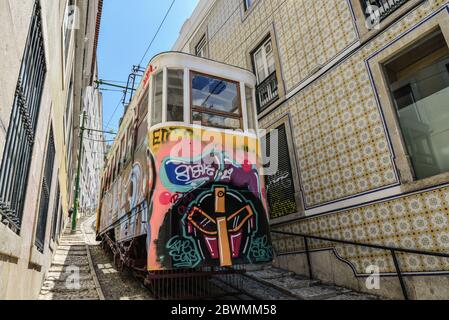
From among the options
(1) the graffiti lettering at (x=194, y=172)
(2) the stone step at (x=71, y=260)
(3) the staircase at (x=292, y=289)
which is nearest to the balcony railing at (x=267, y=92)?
(1) the graffiti lettering at (x=194, y=172)

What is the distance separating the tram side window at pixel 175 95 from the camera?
4969 mm

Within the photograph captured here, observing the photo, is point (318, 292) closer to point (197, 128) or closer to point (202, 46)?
point (197, 128)

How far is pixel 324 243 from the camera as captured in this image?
6.11m

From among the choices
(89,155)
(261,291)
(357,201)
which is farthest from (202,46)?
(89,155)

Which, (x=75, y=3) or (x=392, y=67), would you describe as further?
(x=75, y=3)

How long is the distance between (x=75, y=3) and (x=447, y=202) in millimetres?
9777

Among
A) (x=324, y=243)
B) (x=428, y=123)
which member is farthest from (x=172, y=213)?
(x=428, y=123)

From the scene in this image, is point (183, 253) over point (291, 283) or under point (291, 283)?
over

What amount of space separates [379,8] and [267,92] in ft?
11.2

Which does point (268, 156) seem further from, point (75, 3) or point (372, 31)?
point (75, 3)

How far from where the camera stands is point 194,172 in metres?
4.60

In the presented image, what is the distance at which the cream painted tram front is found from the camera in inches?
168

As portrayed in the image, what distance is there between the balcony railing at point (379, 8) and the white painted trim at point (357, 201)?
3198mm

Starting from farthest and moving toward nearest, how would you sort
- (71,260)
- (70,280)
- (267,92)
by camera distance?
(267,92) → (71,260) → (70,280)
